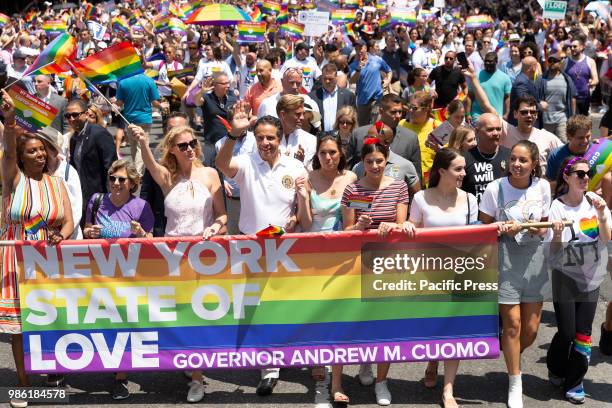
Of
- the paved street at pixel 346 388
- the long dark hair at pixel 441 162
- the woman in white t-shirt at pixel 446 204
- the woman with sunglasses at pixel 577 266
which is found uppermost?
the long dark hair at pixel 441 162

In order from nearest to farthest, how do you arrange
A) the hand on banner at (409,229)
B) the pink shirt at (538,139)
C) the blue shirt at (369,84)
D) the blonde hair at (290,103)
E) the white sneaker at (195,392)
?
1. the hand on banner at (409,229)
2. the white sneaker at (195,392)
3. the blonde hair at (290,103)
4. the pink shirt at (538,139)
5. the blue shirt at (369,84)

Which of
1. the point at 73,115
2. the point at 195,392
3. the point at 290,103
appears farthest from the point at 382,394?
the point at 73,115

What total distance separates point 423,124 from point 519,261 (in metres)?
2.97

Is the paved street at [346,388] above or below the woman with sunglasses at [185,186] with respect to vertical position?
below

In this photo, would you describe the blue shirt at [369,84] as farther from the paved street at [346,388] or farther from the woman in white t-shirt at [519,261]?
the woman in white t-shirt at [519,261]

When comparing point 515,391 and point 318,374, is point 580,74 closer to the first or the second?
point 515,391

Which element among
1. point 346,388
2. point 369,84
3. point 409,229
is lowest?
point 346,388

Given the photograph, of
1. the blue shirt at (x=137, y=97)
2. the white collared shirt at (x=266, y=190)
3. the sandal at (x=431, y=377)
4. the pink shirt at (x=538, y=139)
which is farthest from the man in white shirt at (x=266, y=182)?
the blue shirt at (x=137, y=97)

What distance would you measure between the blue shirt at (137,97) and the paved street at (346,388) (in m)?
6.12

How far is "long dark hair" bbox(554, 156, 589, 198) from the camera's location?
5715 millimetres

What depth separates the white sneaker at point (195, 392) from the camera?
578cm

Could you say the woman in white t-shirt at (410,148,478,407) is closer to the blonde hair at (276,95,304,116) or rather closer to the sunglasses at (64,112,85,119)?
the blonde hair at (276,95,304,116)

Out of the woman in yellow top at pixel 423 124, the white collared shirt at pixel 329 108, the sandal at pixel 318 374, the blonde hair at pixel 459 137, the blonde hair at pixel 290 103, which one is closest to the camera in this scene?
the sandal at pixel 318 374

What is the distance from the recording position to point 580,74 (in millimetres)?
14273
